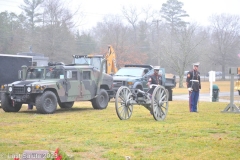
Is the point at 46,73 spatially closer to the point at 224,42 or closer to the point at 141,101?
the point at 141,101

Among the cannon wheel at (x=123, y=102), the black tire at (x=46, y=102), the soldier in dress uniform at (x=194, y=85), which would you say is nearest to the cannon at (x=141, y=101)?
the cannon wheel at (x=123, y=102)

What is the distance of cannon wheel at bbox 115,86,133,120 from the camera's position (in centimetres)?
1419

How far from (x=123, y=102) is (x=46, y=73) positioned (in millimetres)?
4898

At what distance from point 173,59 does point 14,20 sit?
18.1 meters

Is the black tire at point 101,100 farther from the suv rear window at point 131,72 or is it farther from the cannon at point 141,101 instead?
the suv rear window at point 131,72

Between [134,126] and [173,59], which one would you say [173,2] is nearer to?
[173,59]

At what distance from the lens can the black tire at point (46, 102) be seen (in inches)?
667

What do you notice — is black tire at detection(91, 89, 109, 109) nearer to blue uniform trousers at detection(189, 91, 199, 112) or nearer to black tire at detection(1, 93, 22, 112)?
black tire at detection(1, 93, 22, 112)

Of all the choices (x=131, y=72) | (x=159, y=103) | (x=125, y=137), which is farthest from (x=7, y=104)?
(x=131, y=72)

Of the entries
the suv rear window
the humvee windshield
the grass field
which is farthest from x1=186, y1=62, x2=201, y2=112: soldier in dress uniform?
the suv rear window

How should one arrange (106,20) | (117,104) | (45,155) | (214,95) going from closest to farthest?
(45,155) → (117,104) → (214,95) → (106,20)

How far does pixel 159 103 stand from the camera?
14.4 meters

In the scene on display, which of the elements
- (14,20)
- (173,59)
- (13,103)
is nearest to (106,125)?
(13,103)

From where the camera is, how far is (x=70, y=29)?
190ft
